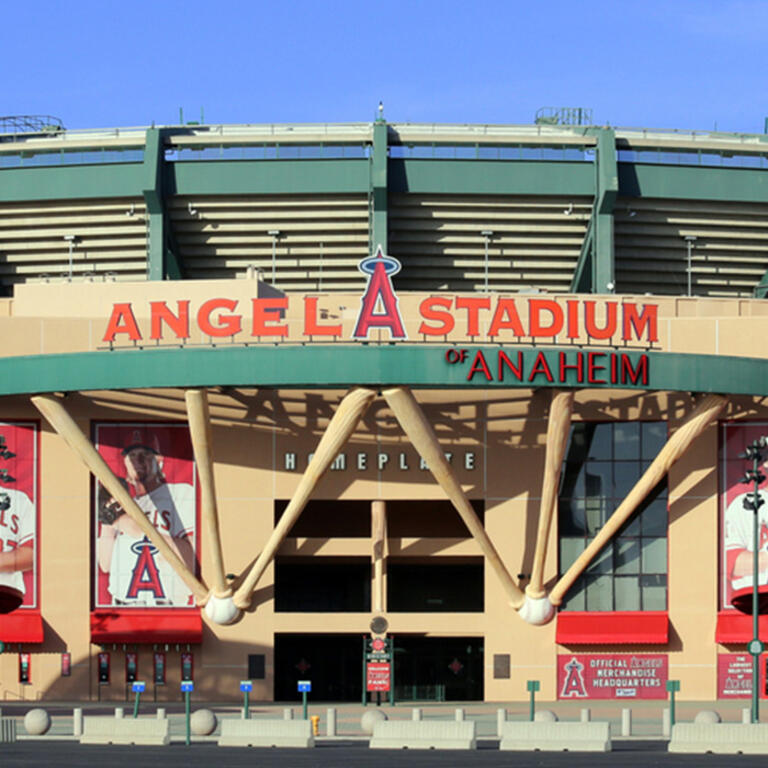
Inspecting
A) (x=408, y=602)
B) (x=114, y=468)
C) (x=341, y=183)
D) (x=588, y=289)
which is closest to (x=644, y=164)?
(x=588, y=289)

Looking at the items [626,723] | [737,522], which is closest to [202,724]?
[626,723]

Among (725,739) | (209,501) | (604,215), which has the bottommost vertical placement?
(725,739)

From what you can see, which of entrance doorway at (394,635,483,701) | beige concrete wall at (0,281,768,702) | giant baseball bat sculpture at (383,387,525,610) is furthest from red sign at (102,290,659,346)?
entrance doorway at (394,635,483,701)

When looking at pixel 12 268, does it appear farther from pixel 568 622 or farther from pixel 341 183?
pixel 568 622

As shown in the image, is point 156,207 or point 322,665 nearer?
Answer: point 322,665

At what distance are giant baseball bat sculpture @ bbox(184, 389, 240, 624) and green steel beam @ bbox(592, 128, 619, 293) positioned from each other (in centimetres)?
1929

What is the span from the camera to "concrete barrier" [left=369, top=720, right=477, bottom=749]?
51.2 m

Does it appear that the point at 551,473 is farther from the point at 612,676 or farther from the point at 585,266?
the point at 585,266

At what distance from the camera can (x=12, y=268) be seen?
81812mm

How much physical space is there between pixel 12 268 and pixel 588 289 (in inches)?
1021

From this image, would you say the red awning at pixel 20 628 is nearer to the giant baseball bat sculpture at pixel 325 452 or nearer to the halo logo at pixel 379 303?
the giant baseball bat sculpture at pixel 325 452

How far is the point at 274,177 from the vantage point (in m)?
77.2

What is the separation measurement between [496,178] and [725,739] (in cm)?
3382

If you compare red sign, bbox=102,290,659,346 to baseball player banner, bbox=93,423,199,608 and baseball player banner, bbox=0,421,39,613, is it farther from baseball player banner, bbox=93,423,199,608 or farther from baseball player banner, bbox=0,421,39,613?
baseball player banner, bbox=0,421,39,613
